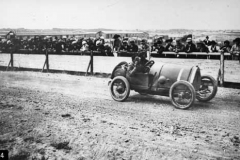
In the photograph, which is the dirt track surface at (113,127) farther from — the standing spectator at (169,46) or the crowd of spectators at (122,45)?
the standing spectator at (169,46)

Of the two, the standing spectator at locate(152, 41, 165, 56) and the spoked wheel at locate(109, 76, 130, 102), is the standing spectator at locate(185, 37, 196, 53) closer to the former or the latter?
the standing spectator at locate(152, 41, 165, 56)

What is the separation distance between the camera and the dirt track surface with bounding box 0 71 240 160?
3865 millimetres

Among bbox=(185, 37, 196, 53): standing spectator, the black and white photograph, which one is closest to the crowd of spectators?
bbox=(185, 37, 196, 53): standing spectator

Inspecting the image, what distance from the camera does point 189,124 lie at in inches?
197

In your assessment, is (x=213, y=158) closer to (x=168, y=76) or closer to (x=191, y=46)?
(x=168, y=76)

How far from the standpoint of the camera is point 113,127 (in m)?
4.82

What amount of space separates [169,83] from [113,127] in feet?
6.83

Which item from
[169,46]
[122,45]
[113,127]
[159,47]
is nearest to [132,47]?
[122,45]

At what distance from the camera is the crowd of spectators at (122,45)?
46.5ft

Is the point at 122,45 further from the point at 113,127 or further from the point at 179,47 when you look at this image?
the point at 113,127

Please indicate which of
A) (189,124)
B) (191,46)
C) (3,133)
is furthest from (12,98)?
(191,46)

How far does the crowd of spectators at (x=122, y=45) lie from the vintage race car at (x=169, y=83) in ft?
13.7

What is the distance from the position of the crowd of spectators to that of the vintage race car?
4.17m

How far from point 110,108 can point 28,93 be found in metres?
2.85
